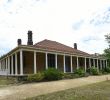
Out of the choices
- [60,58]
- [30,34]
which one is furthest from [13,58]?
[60,58]

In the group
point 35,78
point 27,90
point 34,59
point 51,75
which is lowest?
point 27,90

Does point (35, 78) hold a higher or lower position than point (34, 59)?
lower

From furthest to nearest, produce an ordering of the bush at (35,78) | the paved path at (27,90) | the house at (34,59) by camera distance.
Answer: the house at (34,59) → the bush at (35,78) → the paved path at (27,90)

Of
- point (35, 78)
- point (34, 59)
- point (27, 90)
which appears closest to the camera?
point (27, 90)

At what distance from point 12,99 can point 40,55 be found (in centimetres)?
1688

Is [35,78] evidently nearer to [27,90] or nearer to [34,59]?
[34,59]

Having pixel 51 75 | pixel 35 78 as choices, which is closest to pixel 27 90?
pixel 35 78

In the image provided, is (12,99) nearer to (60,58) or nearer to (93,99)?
(93,99)

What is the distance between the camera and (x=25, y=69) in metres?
27.2

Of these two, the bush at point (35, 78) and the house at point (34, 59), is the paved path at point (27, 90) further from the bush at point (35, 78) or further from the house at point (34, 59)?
the house at point (34, 59)

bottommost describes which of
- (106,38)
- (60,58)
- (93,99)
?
(93,99)

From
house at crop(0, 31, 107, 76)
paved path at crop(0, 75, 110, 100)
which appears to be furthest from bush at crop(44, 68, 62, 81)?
paved path at crop(0, 75, 110, 100)

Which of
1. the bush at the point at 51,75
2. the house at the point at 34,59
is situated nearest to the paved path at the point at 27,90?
the bush at the point at 51,75

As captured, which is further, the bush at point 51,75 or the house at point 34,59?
the house at point 34,59
